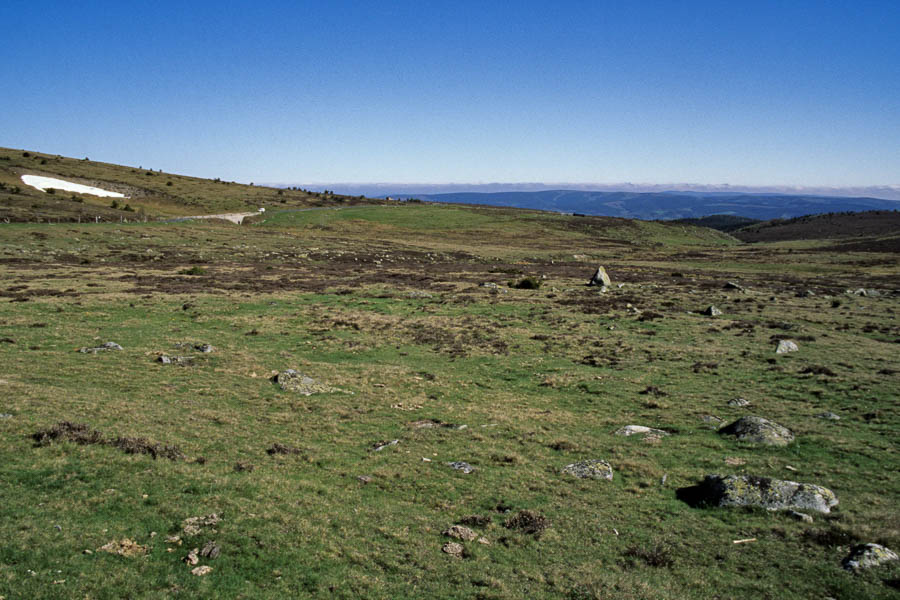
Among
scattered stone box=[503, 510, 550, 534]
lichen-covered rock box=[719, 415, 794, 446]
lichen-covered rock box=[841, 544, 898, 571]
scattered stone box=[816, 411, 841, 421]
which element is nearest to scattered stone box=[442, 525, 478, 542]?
scattered stone box=[503, 510, 550, 534]

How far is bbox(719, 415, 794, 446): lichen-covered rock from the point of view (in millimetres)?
15383

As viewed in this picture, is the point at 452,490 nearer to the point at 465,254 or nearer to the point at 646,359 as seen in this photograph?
the point at 646,359

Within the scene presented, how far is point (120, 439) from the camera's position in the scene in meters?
12.7

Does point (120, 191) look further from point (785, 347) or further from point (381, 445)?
point (785, 347)

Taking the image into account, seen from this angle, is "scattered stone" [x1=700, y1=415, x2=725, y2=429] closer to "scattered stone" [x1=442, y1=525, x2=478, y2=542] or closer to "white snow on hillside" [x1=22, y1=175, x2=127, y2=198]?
"scattered stone" [x1=442, y1=525, x2=478, y2=542]

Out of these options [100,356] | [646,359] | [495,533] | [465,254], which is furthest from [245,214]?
[495,533]

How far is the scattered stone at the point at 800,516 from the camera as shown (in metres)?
10.8

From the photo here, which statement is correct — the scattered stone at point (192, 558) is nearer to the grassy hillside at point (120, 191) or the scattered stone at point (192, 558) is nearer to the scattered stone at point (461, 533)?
the scattered stone at point (461, 533)

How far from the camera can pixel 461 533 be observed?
10.4 meters

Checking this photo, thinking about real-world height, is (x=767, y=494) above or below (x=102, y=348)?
below

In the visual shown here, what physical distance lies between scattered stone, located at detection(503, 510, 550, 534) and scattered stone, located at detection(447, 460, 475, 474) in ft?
8.53

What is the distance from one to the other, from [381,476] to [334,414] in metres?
5.22

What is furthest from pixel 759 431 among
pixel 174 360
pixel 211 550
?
pixel 174 360

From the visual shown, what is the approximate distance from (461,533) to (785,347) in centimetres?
2499
